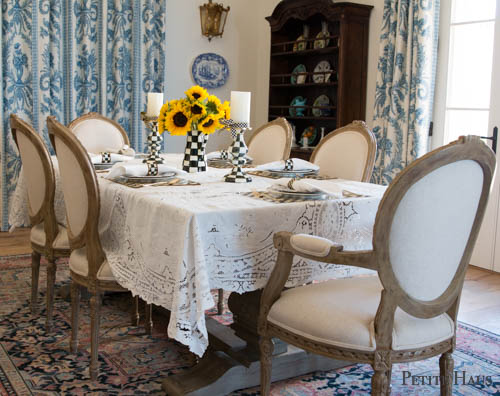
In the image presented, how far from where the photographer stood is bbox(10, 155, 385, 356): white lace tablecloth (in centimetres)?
193

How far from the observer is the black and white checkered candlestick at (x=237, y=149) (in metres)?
2.65

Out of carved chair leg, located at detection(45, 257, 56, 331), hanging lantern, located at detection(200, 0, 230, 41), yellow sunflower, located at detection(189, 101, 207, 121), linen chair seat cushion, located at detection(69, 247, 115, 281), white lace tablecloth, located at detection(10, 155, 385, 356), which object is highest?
hanging lantern, located at detection(200, 0, 230, 41)

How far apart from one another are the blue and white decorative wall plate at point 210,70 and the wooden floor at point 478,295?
7.57 ft

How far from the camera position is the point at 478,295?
12.0ft

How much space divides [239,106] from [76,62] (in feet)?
10.3

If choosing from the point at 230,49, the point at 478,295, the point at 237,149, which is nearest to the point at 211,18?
the point at 230,49

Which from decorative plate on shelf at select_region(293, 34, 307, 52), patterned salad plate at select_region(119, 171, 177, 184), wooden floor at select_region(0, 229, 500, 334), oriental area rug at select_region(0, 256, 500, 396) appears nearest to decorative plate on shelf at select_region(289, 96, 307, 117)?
decorative plate on shelf at select_region(293, 34, 307, 52)

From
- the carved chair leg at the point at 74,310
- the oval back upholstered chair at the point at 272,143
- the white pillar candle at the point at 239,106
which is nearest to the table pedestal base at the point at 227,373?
the carved chair leg at the point at 74,310

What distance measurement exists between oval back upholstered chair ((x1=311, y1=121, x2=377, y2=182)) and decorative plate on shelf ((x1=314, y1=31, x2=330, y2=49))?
81.9 inches

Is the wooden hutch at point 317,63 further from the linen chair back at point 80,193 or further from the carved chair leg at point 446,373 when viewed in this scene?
the carved chair leg at point 446,373

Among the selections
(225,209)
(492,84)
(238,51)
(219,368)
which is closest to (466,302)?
(492,84)

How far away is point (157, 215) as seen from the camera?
6.93ft

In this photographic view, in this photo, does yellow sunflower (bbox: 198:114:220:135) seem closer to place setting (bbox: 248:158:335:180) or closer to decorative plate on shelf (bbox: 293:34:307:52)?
place setting (bbox: 248:158:335:180)

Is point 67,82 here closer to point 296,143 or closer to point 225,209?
point 296,143
